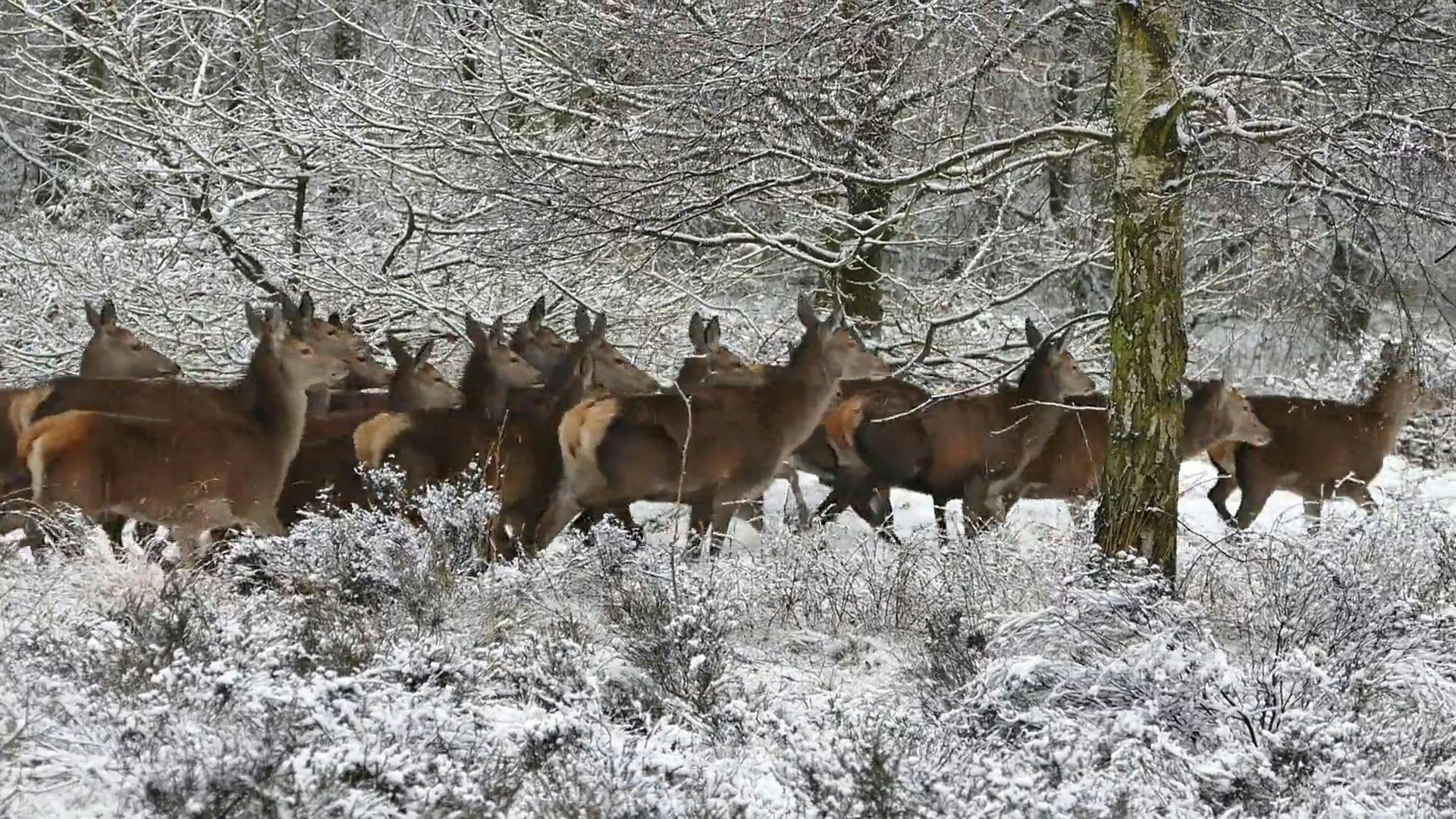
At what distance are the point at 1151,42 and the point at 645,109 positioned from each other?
17.3ft

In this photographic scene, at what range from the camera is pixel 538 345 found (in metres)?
11.7

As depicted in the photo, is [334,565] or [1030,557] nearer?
[334,565]

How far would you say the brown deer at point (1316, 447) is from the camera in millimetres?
12000

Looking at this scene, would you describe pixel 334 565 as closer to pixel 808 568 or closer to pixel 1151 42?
pixel 808 568

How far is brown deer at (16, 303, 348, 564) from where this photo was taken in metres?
8.15

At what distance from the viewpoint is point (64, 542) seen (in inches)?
306

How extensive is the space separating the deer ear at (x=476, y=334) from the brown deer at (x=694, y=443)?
4.32 feet

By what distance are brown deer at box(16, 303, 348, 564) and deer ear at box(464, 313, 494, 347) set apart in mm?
1986

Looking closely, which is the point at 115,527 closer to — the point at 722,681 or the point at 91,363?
the point at 91,363

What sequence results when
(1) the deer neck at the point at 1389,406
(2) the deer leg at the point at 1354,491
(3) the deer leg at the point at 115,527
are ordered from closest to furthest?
(3) the deer leg at the point at 115,527 → (2) the deer leg at the point at 1354,491 → (1) the deer neck at the point at 1389,406

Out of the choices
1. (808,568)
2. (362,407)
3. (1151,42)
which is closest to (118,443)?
(362,407)

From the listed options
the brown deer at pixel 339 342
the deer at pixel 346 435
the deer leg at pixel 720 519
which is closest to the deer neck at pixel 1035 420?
the deer leg at pixel 720 519

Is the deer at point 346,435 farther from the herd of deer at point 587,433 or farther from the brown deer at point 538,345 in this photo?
the brown deer at point 538,345

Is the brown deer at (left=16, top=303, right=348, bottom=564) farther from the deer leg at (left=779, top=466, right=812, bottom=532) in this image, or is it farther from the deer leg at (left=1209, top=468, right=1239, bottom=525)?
the deer leg at (left=1209, top=468, right=1239, bottom=525)
